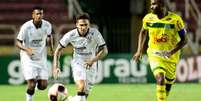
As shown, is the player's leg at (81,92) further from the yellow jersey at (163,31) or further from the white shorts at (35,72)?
the white shorts at (35,72)

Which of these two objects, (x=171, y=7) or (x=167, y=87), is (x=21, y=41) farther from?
(x=171, y=7)

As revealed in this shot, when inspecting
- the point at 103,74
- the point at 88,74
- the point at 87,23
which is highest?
the point at 87,23

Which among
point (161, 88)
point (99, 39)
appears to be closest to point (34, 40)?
point (99, 39)

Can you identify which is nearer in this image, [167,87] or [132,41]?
[167,87]

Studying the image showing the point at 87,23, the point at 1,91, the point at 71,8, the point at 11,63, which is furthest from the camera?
the point at 71,8

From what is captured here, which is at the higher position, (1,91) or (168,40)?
(168,40)

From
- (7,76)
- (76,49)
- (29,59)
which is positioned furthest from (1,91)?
(76,49)

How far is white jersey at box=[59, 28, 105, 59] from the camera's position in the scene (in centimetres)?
1467

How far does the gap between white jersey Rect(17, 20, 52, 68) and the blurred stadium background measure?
7.51 meters

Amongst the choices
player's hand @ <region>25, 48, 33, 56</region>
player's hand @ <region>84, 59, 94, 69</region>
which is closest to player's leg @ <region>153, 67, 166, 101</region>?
player's hand @ <region>84, 59, 94, 69</region>

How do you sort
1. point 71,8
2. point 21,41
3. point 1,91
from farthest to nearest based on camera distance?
point 71,8 < point 1,91 < point 21,41

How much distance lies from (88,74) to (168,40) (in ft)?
5.03

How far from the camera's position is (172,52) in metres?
14.5

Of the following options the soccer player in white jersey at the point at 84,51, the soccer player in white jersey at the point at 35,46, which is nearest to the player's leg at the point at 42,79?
the soccer player in white jersey at the point at 35,46
